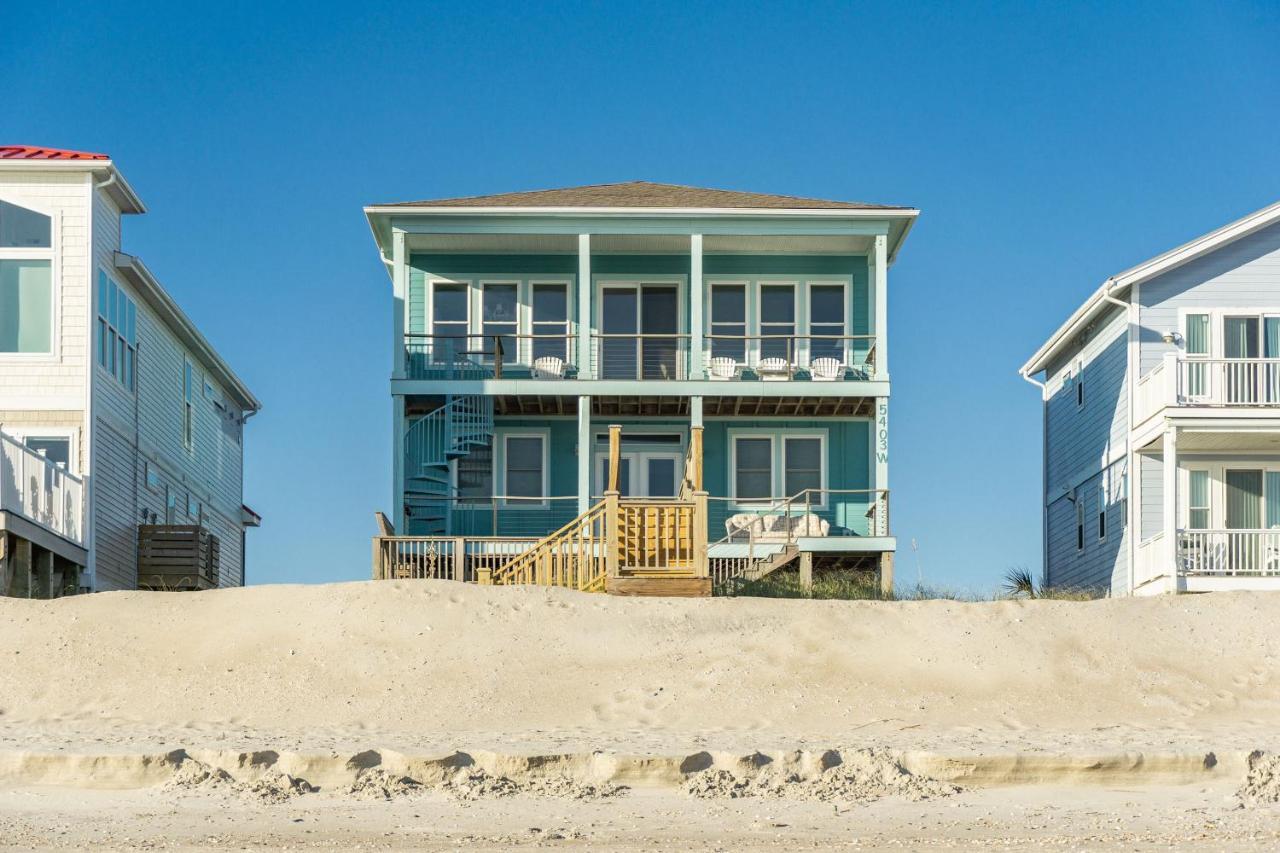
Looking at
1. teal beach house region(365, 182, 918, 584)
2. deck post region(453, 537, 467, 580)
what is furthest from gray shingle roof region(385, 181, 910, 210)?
deck post region(453, 537, 467, 580)

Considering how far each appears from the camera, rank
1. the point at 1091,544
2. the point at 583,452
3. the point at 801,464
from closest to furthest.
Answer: the point at 583,452, the point at 801,464, the point at 1091,544

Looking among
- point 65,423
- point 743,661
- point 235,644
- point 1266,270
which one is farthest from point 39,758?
point 1266,270

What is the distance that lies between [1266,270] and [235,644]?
1897 centimetres

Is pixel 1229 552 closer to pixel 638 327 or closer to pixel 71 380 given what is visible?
pixel 638 327

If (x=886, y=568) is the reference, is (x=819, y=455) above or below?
above

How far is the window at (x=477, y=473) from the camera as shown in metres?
32.6

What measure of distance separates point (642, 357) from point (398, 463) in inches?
193

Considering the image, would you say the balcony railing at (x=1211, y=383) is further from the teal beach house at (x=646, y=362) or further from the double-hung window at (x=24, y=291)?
the double-hung window at (x=24, y=291)

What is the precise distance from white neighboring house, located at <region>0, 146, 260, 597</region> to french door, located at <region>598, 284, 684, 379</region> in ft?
24.9

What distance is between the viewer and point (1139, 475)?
31125 millimetres

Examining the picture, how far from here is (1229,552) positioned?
2977 centimetres

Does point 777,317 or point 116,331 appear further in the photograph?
point 777,317

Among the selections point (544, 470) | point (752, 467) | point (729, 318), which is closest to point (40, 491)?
point (544, 470)

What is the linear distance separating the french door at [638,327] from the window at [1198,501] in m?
8.76
